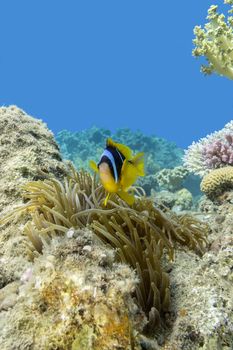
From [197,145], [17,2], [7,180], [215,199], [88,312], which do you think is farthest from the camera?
[17,2]

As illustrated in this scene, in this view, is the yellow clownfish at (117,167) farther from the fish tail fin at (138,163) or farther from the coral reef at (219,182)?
the coral reef at (219,182)

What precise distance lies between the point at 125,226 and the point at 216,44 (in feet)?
13.3

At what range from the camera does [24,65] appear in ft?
405

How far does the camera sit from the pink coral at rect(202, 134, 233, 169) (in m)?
5.35

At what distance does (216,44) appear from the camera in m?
5.70

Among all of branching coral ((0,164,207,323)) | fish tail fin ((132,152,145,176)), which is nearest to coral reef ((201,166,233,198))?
branching coral ((0,164,207,323))

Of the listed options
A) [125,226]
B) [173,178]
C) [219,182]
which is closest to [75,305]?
[125,226]

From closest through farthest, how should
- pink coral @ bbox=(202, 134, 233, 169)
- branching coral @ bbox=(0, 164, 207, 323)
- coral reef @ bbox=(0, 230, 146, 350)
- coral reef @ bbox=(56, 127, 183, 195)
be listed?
coral reef @ bbox=(0, 230, 146, 350) → branching coral @ bbox=(0, 164, 207, 323) → pink coral @ bbox=(202, 134, 233, 169) → coral reef @ bbox=(56, 127, 183, 195)

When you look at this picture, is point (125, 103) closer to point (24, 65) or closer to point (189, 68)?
point (189, 68)

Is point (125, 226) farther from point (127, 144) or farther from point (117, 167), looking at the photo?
point (127, 144)

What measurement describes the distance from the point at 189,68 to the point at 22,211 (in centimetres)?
13553

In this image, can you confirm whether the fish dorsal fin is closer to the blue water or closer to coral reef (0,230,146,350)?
coral reef (0,230,146,350)

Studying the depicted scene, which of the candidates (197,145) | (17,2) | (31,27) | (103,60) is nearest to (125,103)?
(103,60)

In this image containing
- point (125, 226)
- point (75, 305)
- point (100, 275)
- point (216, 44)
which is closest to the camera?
point (75, 305)
